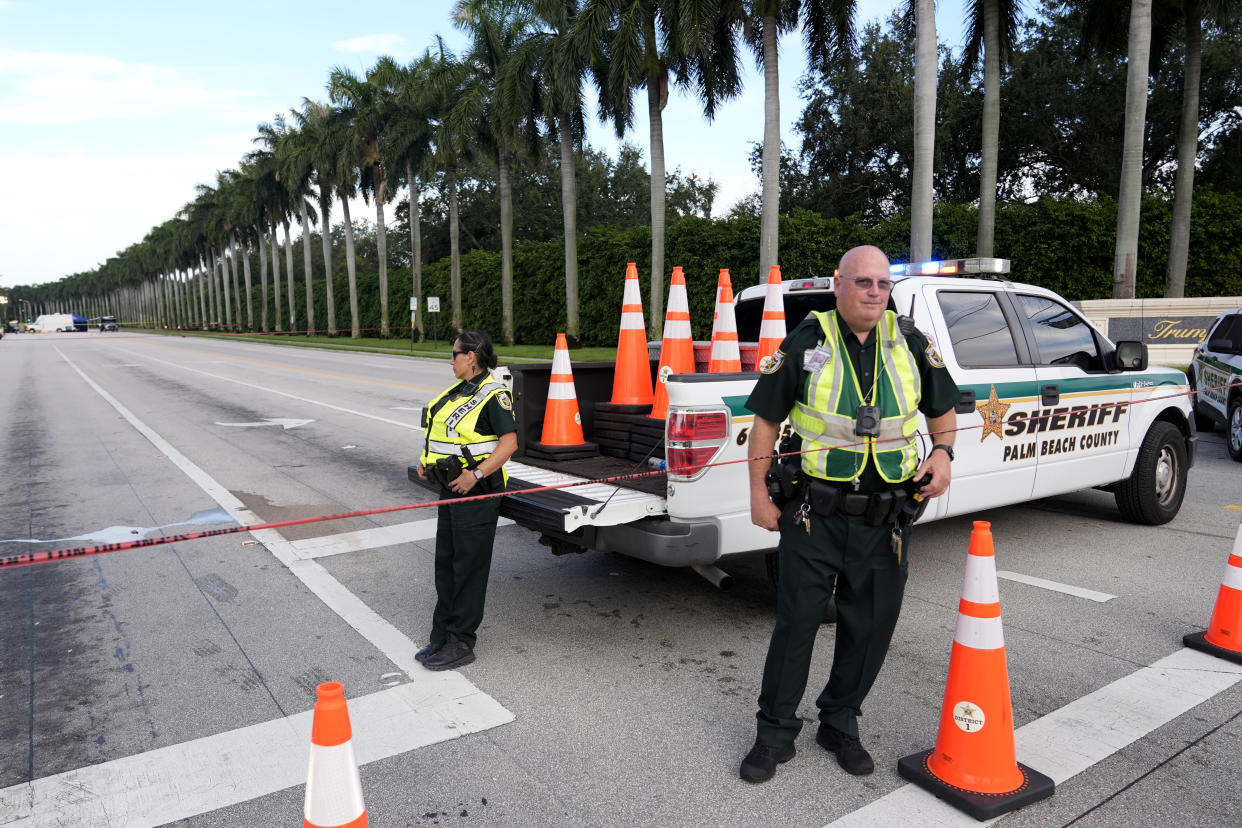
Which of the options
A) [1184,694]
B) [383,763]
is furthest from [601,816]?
[1184,694]

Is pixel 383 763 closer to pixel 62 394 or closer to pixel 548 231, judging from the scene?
pixel 62 394

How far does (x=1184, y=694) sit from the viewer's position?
3707mm

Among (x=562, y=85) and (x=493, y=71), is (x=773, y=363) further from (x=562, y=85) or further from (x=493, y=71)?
(x=493, y=71)

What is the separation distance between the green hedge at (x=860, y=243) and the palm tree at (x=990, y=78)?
7.35ft

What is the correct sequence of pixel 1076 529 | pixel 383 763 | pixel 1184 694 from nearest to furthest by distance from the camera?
pixel 383 763 → pixel 1184 694 → pixel 1076 529

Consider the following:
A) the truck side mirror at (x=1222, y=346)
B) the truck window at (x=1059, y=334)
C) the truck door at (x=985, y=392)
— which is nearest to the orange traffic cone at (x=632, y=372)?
the truck door at (x=985, y=392)

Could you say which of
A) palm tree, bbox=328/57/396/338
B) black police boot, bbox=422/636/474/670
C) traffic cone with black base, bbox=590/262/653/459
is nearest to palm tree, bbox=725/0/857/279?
traffic cone with black base, bbox=590/262/653/459

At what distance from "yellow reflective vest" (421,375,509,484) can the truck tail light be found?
0.85 metres

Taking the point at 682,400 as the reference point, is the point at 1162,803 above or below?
below

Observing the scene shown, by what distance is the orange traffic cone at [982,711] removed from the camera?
289cm

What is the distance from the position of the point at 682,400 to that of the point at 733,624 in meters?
1.36

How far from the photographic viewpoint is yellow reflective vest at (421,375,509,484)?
3994mm

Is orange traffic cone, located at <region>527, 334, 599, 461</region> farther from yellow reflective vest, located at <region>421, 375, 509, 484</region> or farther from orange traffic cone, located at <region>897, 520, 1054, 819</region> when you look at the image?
orange traffic cone, located at <region>897, 520, 1054, 819</region>

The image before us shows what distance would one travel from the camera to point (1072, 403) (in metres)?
5.66
